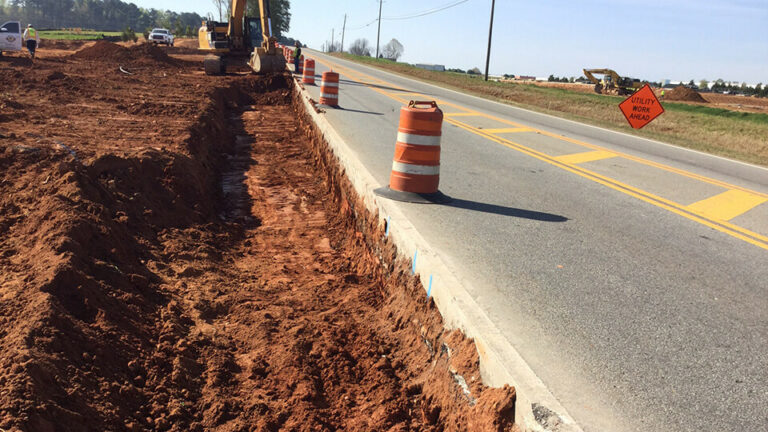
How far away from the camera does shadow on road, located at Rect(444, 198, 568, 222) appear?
20.6ft

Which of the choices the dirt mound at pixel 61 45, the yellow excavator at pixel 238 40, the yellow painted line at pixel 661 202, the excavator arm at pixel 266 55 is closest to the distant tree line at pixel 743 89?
the yellow excavator at pixel 238 40

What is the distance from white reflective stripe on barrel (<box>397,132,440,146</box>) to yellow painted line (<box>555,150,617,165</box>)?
4.43 metres

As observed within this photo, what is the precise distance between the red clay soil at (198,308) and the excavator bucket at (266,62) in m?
12.7

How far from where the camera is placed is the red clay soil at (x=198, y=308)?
11.1ft

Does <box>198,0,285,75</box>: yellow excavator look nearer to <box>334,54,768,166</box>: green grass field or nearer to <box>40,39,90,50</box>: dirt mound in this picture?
→ <box>334,54,768,166</box>: green grass field

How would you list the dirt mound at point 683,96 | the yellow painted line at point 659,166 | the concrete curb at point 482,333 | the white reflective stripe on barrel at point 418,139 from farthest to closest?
the dirt mound at point 683,96, the yellow painted line at point 659,166, the white reflective stripe on barrel at point 418,139, the concrete curb at point 482,333

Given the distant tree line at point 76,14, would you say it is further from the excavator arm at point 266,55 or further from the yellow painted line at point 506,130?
the yellow painted line at point 506,130

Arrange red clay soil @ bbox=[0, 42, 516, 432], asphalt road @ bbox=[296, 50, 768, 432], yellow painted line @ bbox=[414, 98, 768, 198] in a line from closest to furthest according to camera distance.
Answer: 1. asphalt road @ bbox=[296, 50, 768, 432]
2. red clay soil @ bbox=[0, 42, 516, 432]
3. yellow painted line @ bbox=[414, 98, 768, 198]

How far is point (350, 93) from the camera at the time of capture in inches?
832

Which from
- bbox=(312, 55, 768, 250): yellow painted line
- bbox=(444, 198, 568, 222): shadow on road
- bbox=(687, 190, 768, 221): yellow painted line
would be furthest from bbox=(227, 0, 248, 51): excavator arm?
bbox=(687, 190, 768, 221): yellow painted line

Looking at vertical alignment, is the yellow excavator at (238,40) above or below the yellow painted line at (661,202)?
above

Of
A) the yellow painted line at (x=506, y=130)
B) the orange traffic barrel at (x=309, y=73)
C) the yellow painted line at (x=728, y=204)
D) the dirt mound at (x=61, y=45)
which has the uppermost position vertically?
the dirt mound at (x=61, y=45)

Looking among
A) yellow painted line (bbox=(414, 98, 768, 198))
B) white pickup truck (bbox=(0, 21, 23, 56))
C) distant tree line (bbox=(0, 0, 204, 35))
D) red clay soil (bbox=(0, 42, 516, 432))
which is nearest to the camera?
red clay soil (bbox=(0, 42, 516, 432))

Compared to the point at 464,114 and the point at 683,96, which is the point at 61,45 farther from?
the point at 683,96
